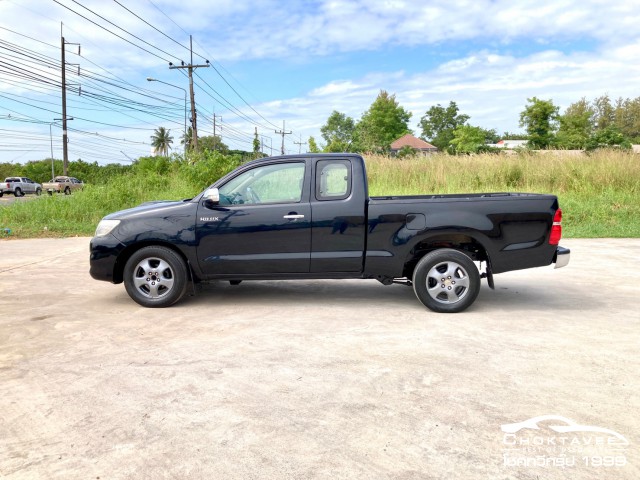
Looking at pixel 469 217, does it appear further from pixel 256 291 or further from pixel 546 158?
pixel 546 158

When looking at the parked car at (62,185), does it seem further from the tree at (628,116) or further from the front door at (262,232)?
the tree at (628,116)

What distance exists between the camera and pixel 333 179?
6023 millimetres

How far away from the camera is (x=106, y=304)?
631 cm

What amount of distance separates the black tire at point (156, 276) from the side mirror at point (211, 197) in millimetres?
708

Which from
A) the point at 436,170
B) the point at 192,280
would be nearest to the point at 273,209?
the point at 192,280

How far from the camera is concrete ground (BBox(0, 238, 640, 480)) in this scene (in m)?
2.79

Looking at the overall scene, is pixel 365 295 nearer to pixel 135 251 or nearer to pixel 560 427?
pixel 135 251

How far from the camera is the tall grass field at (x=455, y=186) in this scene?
14180mm

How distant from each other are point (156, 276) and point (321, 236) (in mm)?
1987

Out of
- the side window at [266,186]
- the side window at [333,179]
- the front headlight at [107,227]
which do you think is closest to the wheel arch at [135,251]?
the front headlight at [107,227]

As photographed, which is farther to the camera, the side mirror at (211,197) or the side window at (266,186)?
the side window at (266,186)

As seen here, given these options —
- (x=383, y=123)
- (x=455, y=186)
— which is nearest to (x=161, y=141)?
(x=383, y=123)

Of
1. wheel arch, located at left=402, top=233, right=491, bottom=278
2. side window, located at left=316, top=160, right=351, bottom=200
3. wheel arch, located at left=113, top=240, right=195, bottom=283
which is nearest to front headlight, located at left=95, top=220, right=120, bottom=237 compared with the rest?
wheel arch, located at left=113, top=240, right=195, bottom=283

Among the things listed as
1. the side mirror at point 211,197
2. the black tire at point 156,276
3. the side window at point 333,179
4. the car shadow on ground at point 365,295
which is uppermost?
the side window at point 333,179
